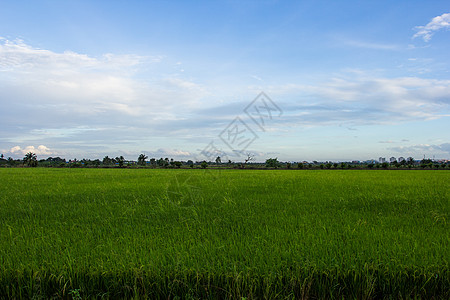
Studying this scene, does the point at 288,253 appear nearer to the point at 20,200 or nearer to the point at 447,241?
the point at 447,241

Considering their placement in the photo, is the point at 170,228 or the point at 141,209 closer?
the point at 170,228

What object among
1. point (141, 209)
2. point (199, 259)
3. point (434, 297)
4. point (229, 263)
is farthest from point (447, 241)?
point (141, 209)

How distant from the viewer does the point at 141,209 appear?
6.54m

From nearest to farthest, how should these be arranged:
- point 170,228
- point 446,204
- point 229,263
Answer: point 229,263, point 170,228, point 446,204

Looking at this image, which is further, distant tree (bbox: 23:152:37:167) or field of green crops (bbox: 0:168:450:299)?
distant tree (bbox: 23:152:37:167)

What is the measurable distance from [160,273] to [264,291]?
1315 millimetres

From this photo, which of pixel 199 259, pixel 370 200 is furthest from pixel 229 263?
pixel 370 200

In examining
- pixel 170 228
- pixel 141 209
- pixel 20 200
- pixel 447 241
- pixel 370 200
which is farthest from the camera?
pixel 20 200

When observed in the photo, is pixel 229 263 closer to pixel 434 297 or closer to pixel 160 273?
pixel 160 273

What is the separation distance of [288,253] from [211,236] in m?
1.43

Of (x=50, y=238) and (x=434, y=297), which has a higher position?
(x=50, y=238)

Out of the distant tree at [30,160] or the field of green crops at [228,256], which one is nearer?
the field of green crops at [228,256]

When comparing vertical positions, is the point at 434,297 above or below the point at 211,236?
below

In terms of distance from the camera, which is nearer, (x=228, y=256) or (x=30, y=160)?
(x=228, y=256)
